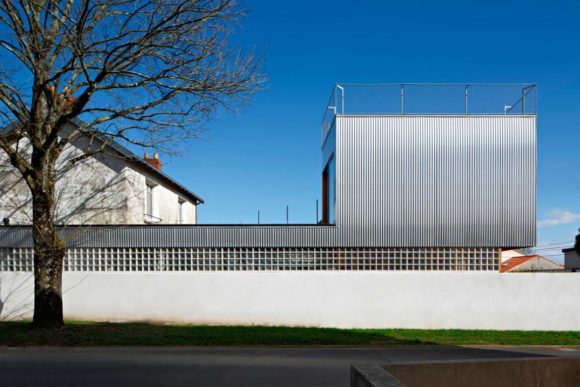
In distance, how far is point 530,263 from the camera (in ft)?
131

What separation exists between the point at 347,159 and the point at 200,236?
5.17 meters

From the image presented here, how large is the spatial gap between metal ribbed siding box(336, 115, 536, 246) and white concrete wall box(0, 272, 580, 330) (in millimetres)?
1260

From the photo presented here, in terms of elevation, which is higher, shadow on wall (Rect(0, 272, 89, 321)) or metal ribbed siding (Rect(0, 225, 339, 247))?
metal ribbed siding (Rect(0, 225, 339, 247))

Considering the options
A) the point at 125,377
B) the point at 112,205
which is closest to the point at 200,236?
the point at 112,205

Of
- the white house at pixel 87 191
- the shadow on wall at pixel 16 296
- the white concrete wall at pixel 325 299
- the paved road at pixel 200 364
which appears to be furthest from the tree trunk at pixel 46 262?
the white house at pixel 87 191

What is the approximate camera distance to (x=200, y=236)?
45.5ft

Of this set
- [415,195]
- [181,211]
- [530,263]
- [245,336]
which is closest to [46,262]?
[245,336]

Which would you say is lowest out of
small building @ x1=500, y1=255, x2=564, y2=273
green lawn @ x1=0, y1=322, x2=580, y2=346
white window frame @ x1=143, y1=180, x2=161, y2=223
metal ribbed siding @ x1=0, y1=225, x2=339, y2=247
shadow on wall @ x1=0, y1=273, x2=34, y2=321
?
small building @ x1=500, y1=255, x2=564, y2=273

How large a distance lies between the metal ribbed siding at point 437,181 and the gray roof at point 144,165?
24.0 feet

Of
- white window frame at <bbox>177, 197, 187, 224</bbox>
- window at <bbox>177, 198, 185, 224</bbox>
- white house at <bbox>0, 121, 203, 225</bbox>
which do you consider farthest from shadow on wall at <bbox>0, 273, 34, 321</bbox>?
window at <bbox>177, 198, 185, 224</bbox>

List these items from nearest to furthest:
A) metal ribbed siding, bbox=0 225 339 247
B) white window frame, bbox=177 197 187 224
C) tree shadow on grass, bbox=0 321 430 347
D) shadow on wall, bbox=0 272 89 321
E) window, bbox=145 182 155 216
→ tree shadow on grass, bbox=0 321 430 347 < shadow on wall, bbox=0 272 89 321 < metal ribbed siding, bbox=0 225 339 247 < window, bbox=145 182 155 216 < white window frame, bbox=177 197 187 224

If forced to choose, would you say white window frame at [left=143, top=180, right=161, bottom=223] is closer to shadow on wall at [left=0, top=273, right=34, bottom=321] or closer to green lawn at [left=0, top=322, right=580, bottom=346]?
shadow on wall at [left=0, top=273, right=34, bottom=321]

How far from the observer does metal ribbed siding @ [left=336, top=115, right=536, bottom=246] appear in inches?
537

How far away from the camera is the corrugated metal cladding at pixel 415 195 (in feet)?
44.8
